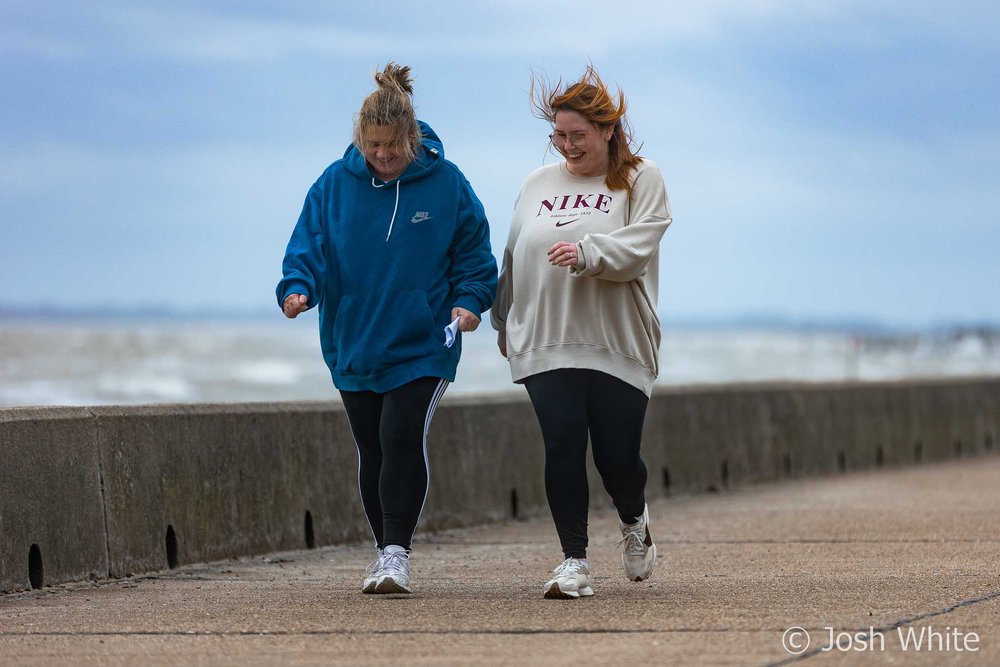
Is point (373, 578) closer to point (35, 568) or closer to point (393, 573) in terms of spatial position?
point (393, 573)

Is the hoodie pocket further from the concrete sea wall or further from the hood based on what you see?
the concrete sea wall

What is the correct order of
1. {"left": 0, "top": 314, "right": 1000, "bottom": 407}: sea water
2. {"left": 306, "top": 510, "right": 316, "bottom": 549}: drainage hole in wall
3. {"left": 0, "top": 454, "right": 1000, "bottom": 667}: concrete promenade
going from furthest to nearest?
{"left": 0, "top": 314, "right": 1000, "bottom": 407}: sea water → {"left": 306, "top": 510, "right": 316, "bottom": 549}: drainage hole in wall → {"left": 0, "top": 454, "right": 1000, "bottom": 667}: concrete promenade

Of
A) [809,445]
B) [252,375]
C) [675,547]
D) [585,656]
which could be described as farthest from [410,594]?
[252,375]

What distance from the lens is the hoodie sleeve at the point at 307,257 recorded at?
19.9ft

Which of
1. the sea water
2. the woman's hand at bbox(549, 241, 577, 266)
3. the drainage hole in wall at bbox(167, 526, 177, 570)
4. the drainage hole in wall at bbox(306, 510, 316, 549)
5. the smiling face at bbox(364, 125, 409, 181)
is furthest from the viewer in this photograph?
the sea water

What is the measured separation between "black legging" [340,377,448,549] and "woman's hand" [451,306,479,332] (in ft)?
0.86

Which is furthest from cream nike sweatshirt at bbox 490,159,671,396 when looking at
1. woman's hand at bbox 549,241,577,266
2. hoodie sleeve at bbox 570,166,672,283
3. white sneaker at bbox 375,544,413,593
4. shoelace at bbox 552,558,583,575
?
white sneaker at bbox 375,544,413,593

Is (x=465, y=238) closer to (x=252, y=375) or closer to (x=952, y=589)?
(x=952, y=589)

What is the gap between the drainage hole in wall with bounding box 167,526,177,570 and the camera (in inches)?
297

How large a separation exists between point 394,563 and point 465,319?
0.95m

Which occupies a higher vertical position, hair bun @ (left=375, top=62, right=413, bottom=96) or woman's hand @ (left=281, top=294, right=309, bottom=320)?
hair bun @ (left=375, top=62, right=413, bottom=96)

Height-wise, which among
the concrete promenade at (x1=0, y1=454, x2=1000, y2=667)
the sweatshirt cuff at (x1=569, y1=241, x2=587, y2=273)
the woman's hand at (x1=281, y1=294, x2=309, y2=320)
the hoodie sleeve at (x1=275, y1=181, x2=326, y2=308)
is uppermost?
the hoodie sleeve at (x1=275, y1=181, x2=326, y2=308)

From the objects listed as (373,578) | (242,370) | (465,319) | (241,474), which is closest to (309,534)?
(241,474)

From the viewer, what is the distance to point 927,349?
3617 inches
